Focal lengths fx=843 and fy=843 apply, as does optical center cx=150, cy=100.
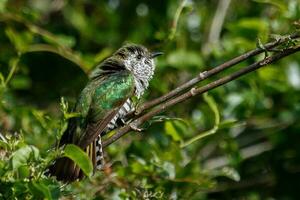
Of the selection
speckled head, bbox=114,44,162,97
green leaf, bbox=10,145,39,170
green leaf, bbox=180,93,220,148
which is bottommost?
green leaf, bbox=10,145,39,170

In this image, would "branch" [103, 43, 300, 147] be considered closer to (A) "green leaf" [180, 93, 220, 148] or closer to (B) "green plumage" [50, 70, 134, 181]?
(B) "green plumage" [50, 70, 134, 181]

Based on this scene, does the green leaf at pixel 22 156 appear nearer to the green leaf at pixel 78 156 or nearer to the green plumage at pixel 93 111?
the green leaf at pixel 78 156

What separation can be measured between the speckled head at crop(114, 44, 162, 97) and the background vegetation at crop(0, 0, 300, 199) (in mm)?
138

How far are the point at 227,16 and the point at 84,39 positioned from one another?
1348 millimetres

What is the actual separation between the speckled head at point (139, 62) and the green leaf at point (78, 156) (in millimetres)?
1661

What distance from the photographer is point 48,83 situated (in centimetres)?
783

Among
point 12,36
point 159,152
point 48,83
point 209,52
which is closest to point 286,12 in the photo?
point 209,52

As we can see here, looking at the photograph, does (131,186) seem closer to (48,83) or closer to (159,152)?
(159,152)

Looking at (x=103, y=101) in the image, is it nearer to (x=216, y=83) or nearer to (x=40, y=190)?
(x=216, y=83)

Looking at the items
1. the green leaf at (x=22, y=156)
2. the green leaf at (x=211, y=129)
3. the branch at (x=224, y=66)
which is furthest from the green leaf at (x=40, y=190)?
the green leaf at (x=211, y=129)

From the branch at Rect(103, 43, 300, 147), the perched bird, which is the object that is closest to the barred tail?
the perched bird

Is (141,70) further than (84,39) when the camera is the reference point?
No

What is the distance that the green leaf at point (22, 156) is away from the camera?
3787mm

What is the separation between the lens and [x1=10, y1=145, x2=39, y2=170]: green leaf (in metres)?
Result: 3.79
